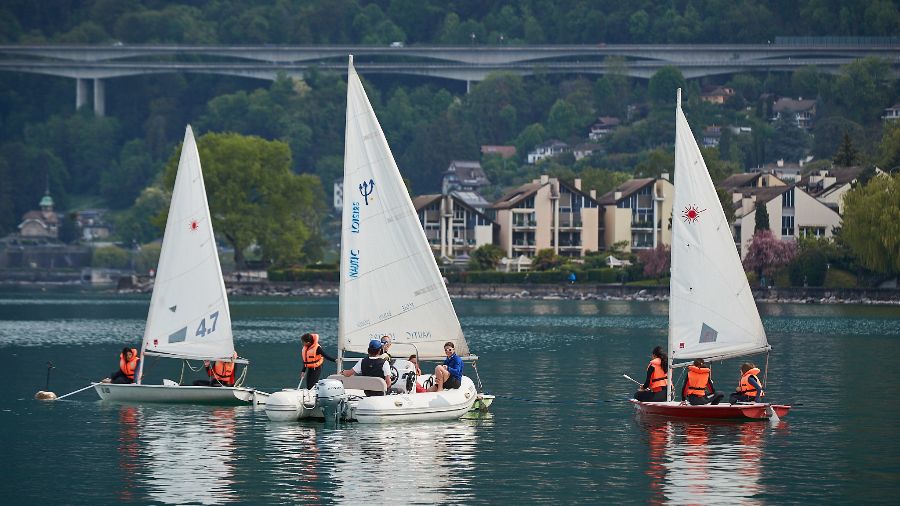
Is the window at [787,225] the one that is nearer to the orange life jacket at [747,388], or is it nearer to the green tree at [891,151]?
the green tree at [891,151]

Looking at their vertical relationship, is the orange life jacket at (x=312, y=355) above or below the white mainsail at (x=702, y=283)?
below

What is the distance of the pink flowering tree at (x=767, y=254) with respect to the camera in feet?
463

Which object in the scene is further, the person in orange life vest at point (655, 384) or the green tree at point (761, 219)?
the green tree at point (761, 219)

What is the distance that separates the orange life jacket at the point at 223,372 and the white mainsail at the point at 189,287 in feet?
2.17

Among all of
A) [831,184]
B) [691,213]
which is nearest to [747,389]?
[691,213]

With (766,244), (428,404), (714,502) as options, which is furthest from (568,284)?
(714,502)

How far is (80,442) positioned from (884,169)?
364 feet

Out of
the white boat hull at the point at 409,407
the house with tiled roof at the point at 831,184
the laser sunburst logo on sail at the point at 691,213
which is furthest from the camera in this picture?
the house with tiled roof at the point at 831,184

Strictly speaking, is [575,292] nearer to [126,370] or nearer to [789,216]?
[789,216]

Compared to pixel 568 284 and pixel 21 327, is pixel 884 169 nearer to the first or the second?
pixel 568 284

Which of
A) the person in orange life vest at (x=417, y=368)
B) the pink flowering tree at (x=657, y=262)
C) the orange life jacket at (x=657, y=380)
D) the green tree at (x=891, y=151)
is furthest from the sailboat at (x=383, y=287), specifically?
the pink flowering tree at (x=657, y=262)

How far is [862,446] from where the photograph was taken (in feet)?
138

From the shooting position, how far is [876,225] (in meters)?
121

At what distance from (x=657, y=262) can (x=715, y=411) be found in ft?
355
